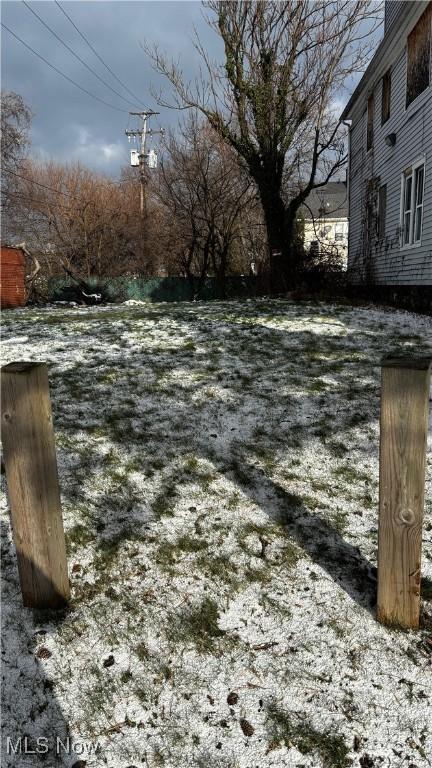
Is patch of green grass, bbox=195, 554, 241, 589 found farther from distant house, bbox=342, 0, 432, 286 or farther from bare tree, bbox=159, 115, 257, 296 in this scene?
bare tree, bbox=159, 115, 257, 296

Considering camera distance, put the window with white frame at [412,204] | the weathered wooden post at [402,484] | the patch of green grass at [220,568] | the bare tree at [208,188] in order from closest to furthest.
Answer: the weathered wooden post at [402,484]
the patch of green grass at [220,568]
the window with white frame at [412,204]
the bare tree at [208,188]

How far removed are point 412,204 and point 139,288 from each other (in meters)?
17.5

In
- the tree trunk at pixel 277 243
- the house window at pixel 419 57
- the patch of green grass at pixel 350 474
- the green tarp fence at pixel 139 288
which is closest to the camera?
the patch of green grass at pixel 350 474

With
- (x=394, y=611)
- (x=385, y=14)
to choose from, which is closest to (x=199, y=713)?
(x=394, y=611)

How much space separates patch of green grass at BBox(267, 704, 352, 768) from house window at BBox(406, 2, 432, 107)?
11700mm

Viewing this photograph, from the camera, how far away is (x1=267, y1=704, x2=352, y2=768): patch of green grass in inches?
67.6

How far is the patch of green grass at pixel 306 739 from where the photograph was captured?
1717 mm

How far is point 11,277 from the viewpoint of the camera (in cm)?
1836

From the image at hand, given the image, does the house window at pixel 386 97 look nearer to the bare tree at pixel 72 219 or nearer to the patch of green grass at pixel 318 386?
the patch of green grass at pixel 318 386

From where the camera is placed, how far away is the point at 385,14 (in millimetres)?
13984

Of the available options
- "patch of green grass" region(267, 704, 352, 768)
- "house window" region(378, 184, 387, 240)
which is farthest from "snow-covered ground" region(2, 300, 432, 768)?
"house window" region(378, 184, 387, 240)

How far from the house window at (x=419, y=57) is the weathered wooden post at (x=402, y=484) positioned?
10.7 m

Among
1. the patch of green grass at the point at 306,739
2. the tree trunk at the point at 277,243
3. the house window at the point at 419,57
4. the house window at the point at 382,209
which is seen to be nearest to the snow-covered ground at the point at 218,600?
the patch of green grass at the point at 306,739

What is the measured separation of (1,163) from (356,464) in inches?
1068
